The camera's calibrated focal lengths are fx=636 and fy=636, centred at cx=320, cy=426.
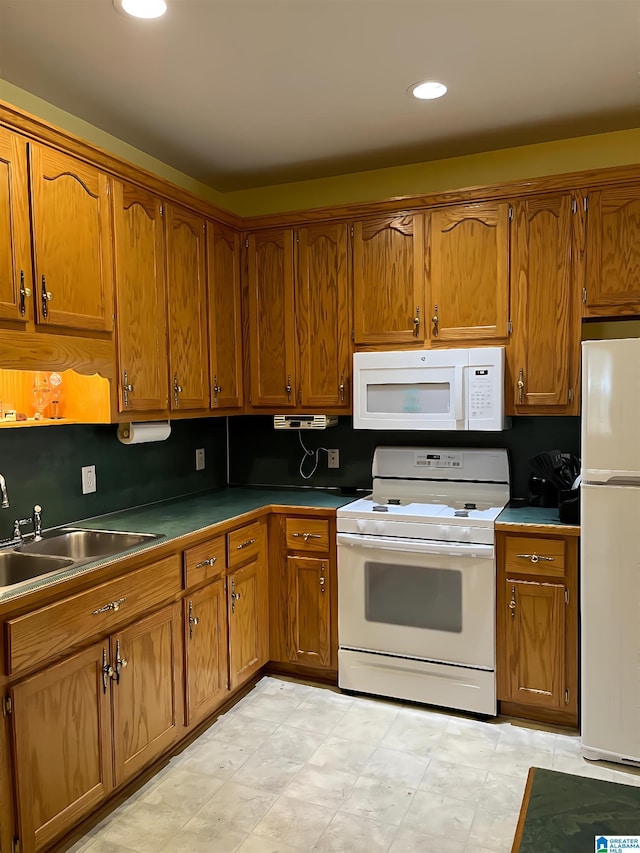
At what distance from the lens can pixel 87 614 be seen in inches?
83.5

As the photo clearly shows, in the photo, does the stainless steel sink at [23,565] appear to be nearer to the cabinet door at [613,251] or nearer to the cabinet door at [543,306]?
the cabinet door at [543,306]

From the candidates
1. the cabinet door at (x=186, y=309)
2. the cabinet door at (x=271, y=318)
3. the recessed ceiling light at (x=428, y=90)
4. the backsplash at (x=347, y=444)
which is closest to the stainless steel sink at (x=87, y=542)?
the cabinet door at (x=186, y=309)

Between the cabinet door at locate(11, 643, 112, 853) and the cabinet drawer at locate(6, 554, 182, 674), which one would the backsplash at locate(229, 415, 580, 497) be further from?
the cabinet door at locate(11, 643, 112, 853)

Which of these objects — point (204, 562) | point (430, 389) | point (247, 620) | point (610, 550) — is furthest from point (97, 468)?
point (610, 550)

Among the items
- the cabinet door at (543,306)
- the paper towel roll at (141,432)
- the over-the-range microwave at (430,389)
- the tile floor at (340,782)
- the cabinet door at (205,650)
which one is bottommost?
the tile floor at (340,782)

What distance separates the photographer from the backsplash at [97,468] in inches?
101

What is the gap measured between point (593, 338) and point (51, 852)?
10.1 ft

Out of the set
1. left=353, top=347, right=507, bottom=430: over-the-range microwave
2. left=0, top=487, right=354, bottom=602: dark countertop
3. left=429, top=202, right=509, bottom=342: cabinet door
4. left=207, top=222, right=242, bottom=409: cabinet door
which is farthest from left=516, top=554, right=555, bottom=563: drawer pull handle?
left=207, top=222, right=242, bottom=409: cabinet door

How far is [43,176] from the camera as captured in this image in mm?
2242

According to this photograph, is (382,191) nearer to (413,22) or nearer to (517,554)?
(413,22)

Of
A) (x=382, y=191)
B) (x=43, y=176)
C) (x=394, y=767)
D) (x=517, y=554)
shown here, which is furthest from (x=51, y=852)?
(x=382, y=191)

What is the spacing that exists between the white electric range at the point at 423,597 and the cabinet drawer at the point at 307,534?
97 millimetres

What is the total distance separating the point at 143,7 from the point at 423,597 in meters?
2.56

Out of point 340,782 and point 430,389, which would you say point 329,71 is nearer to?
point 430,389
